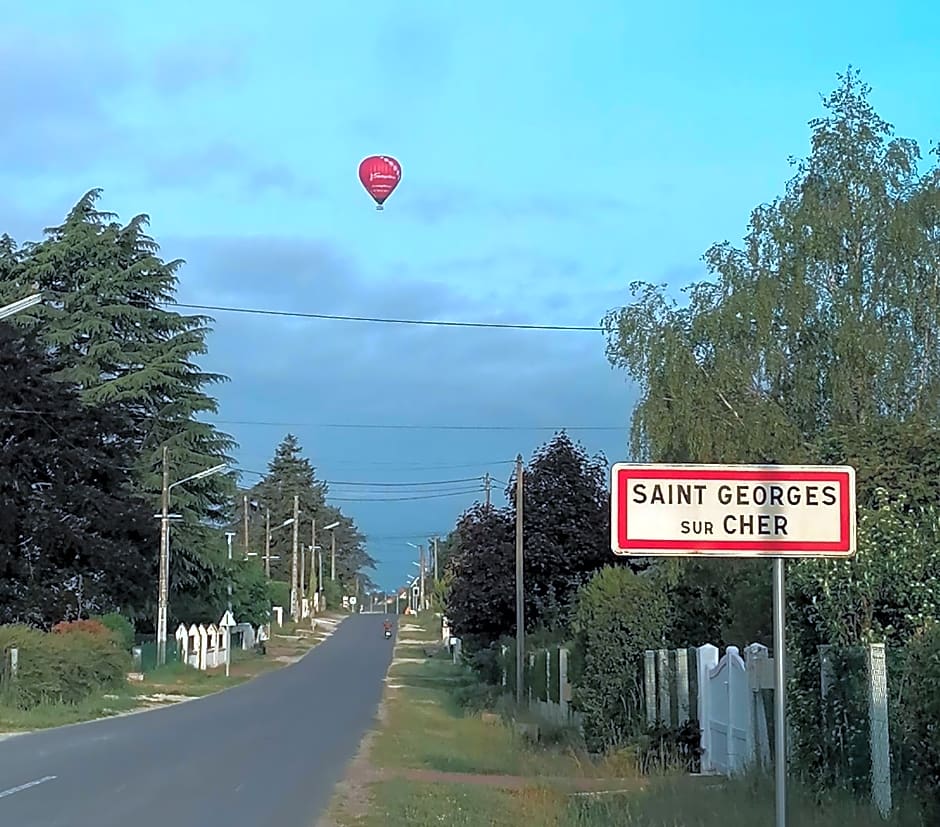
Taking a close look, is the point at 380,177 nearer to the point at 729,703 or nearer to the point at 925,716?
the point at 729,703

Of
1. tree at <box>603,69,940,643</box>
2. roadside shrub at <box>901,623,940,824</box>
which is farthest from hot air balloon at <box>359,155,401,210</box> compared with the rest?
roadside shrub at <box>901,623,940,824</box>

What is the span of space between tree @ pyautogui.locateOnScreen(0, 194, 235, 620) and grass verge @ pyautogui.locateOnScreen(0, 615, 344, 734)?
6.55m

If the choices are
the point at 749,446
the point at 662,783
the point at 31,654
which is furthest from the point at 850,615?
the point at 31,654

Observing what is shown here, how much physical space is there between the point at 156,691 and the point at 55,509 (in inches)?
332

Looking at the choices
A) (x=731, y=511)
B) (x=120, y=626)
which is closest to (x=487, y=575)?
(x=120, y=626)

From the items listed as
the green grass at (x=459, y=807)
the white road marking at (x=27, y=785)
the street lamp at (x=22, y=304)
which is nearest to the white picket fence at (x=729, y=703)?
the green grass at (x=459, y=807)

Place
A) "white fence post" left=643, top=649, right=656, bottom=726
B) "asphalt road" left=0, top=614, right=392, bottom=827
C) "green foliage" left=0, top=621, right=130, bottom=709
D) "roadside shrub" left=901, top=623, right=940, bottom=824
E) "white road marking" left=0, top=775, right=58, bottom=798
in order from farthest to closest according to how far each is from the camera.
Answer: "green foliage" left=0, top=621, right=130, bottom=709 < "white fence post" left=643, top=649, right=656, bottom=726 < "white road marking" left=0, top=775, right=58, bottom=798 < "asphalt road" left=0, top=614, right=392, bottom=827 < "roadside shrub" left=901, top=623, right=940, bottom=824

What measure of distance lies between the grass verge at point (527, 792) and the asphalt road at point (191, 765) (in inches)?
29.2

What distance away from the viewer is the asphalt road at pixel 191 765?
15.9 metres

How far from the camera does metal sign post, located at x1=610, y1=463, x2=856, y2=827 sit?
7090mm

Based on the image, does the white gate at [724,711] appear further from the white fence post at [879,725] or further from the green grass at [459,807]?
the white fence post at [879,725]

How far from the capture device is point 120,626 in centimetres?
5128

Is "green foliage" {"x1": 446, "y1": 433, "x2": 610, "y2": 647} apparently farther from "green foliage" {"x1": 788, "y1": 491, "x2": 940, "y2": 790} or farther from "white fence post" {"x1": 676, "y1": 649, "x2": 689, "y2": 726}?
"green foliage" {"x1": 788, "y1": 491, "x2": 940, "y2": 790}

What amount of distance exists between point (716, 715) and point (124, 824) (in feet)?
26.4
